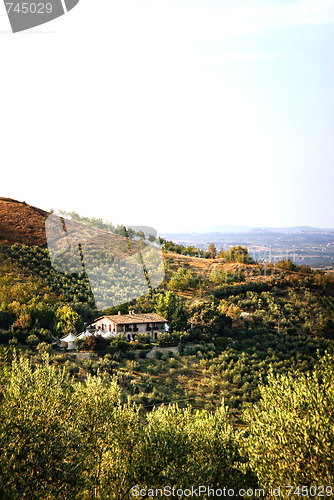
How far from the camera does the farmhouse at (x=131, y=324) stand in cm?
3450

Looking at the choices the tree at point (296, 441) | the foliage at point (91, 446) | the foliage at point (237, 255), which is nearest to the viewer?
the foliage at point (91, 446)

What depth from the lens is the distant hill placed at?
1818 inches

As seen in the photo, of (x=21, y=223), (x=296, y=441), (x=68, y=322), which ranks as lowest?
(x=68, y=322)

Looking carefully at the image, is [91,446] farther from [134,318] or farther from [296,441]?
[134,318]

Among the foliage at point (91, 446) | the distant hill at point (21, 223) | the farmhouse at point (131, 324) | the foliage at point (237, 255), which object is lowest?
the farmhouse at point (131, 324)

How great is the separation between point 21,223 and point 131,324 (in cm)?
2086

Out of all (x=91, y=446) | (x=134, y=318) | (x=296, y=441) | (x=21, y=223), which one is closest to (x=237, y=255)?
(x=134, y=318)

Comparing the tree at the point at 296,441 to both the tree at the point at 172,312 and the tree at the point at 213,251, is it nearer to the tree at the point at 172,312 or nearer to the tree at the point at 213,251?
the tree at the point at 172,312

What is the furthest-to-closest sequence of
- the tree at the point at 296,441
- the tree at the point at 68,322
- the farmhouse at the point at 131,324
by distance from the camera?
the farmhouse at the point at 131,324, the tree at the point at 68,322, the tree at the point at 296,441

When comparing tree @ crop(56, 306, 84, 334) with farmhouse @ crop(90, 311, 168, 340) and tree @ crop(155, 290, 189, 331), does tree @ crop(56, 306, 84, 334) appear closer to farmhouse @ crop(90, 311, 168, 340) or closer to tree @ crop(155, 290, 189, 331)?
farmhouse @ crop(90, 311, 168, 340)

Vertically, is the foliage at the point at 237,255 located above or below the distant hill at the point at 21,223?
below

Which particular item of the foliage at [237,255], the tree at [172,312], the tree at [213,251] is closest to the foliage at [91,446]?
the tree at [172,312]

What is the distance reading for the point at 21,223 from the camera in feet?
160

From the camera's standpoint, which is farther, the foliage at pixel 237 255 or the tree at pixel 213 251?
the tree at pixel 213 251
